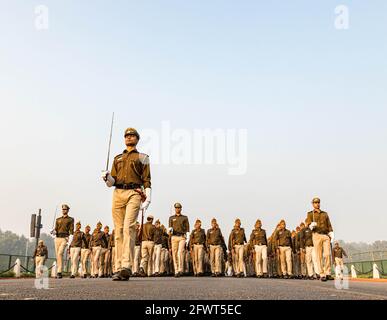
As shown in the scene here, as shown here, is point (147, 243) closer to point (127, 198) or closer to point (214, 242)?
point (214, 242)

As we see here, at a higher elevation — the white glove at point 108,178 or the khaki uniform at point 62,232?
the white glove at point 108,178

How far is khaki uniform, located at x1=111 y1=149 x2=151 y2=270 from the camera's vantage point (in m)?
7.82

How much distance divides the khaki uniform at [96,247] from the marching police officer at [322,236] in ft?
33.8

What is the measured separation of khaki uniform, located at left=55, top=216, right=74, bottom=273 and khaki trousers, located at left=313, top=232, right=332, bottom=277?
8.10m

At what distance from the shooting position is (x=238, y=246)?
18.7 meters

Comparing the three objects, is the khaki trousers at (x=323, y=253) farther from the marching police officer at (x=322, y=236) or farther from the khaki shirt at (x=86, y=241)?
the khaki shirt at (x=86, y=241)

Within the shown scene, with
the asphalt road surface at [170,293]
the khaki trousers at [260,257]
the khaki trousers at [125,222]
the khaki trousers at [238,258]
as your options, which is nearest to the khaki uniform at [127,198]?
the khaki trousers at [125,222]

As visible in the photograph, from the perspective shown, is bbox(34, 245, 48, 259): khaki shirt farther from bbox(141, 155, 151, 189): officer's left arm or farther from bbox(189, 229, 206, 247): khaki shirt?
bbox(141, 155, 151, 189): officer's left arm

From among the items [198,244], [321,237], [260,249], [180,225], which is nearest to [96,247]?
[198,244]

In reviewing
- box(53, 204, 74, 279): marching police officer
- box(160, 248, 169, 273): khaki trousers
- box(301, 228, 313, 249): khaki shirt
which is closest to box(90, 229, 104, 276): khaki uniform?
box(160, 248, 169, 273): khaki trousers

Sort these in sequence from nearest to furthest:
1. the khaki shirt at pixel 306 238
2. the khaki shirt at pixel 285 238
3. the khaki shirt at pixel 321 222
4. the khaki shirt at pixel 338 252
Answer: the khaki shirt at pixel 321 222
the khaki shirt at pixel 306 238
the khaki shirt at pixel 285 238
the khaki shirt at pixel 338 252

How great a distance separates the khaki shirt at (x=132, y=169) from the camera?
26.3 ft

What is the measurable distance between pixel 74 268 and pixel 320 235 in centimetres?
985

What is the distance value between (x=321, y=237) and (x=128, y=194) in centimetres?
607
